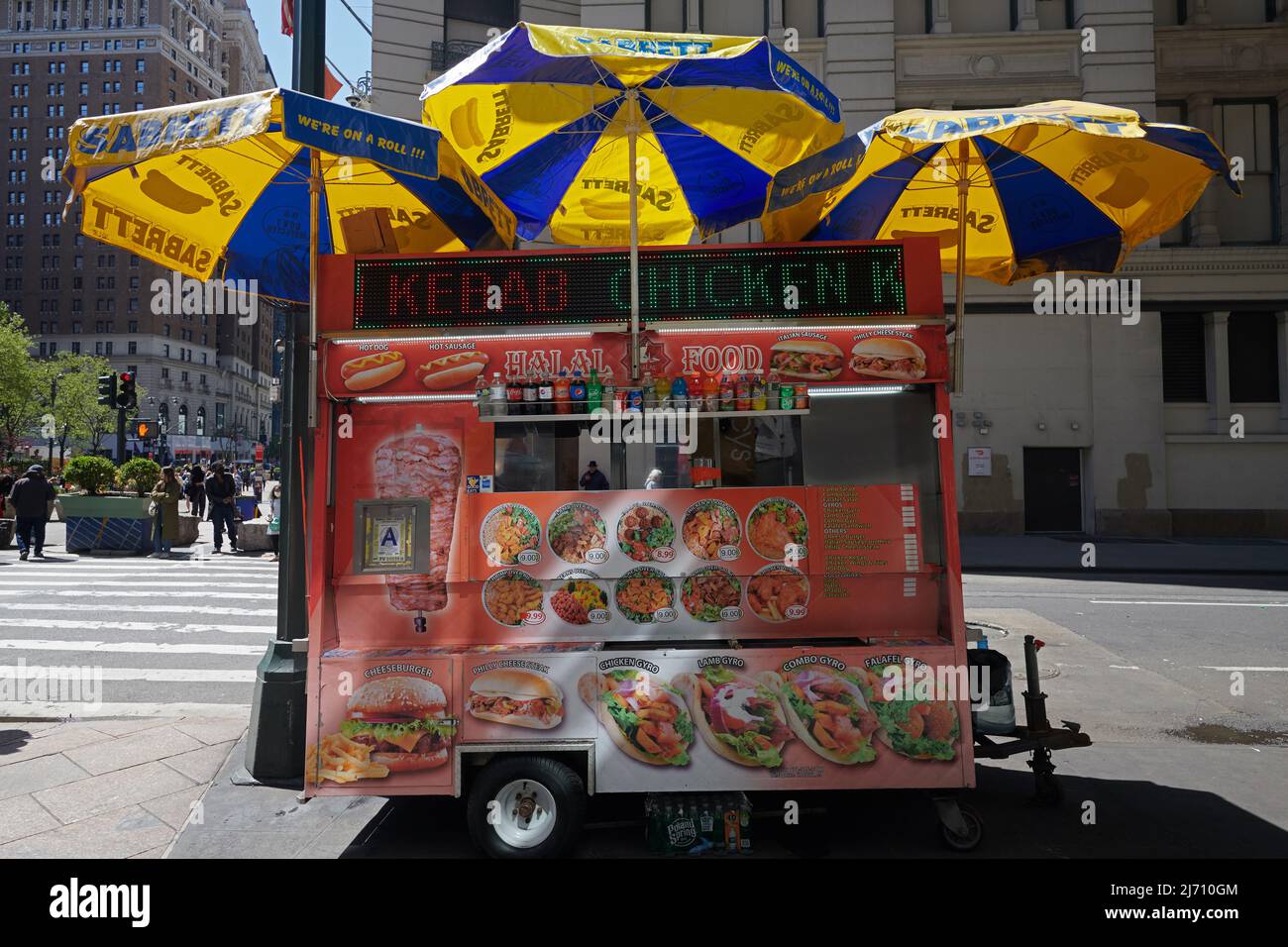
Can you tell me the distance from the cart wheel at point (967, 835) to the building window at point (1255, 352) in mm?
21799

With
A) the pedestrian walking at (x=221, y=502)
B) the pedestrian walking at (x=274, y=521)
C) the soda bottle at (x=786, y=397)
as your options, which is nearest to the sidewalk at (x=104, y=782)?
the pedestrian walking at (x=274, y=521)

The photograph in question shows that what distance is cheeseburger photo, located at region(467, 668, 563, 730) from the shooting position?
4129mm

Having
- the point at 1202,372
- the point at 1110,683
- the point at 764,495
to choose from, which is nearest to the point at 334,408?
the point at 764,495

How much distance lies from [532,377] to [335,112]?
1635 mm

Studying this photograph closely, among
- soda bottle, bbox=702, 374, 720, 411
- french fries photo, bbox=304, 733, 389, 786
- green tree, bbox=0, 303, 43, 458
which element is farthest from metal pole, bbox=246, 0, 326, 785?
green tree, bbox=0, 303, 43, 458

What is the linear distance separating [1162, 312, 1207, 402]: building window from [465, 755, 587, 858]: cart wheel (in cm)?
2241

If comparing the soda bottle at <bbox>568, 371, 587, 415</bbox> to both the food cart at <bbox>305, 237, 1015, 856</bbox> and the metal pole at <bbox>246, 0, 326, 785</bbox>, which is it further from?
the metal pole at <bbox>246, 0, 326, 785</bbox>

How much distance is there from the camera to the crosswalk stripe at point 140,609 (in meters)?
11.2

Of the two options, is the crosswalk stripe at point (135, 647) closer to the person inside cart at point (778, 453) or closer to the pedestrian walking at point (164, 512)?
the person inside cart at point (778, 453)

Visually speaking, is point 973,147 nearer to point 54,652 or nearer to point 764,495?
point 764,495

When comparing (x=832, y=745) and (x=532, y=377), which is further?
(x=532, y=377)

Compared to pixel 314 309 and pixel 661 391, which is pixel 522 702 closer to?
pixel 661 391

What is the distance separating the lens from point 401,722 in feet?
13.6

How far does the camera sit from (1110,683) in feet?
25.2
